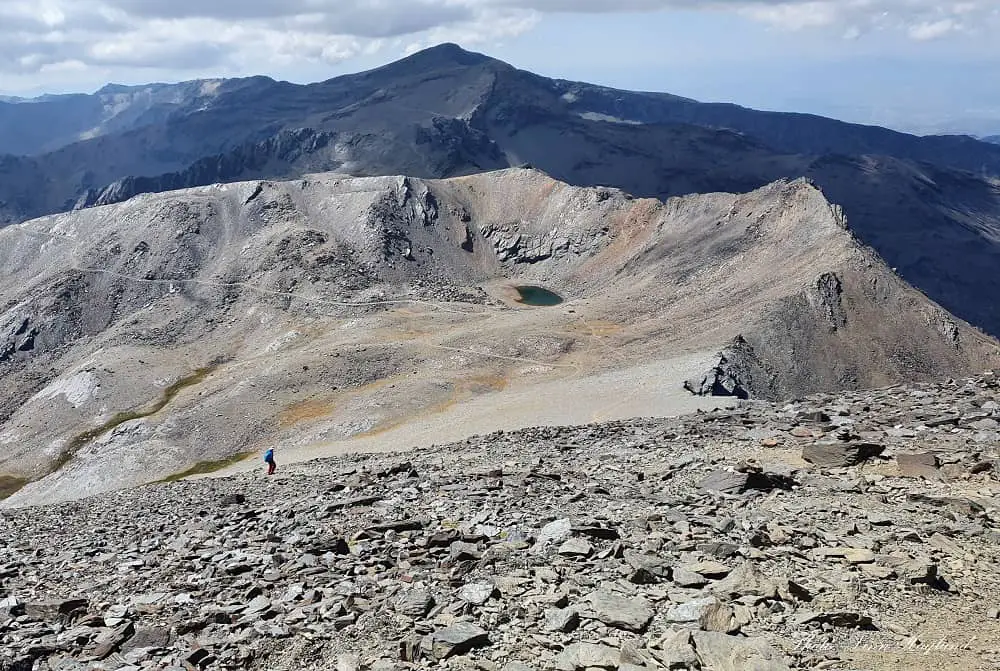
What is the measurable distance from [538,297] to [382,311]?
26747 mm

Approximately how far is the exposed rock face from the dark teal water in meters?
1.82

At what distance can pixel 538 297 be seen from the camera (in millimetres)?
117688

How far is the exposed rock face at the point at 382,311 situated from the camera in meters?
72.2

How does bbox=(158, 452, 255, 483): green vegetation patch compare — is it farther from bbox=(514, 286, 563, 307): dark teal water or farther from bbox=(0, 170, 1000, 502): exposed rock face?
bbox=(514, 286, 563, 307): dark teal water

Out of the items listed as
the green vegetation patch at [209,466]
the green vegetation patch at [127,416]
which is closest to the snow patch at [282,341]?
the green vegetation patch at [127,416]

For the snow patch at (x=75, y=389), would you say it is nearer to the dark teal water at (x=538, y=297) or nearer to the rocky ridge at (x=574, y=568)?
the dark teal water at (x=538, y=297)

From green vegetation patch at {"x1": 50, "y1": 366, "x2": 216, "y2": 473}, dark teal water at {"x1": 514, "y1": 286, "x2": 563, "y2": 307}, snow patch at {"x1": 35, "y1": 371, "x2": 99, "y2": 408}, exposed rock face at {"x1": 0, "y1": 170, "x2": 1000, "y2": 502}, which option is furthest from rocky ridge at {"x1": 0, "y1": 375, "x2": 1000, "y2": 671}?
dark teal water at {"x1": 514, "y1": 286, "x2": 563, "y2": 307}

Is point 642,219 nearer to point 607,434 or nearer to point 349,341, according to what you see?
point 349,341

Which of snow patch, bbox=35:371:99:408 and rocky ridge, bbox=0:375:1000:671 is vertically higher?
rocky ridge, bbox=0:375:1000:671

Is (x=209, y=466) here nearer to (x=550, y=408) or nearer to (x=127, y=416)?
(x=127, y=416)

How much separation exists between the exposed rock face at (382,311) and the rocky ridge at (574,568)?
118 feet

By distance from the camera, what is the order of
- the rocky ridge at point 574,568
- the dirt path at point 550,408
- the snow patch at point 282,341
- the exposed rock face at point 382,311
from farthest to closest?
the snow patch at point 282,341
the exposed rock face at point 382,311
the dirt path at point 550,408
the rocky ridge at point 574,568

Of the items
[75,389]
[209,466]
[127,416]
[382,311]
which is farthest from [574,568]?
[382,311]

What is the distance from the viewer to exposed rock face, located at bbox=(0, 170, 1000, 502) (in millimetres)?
72250
